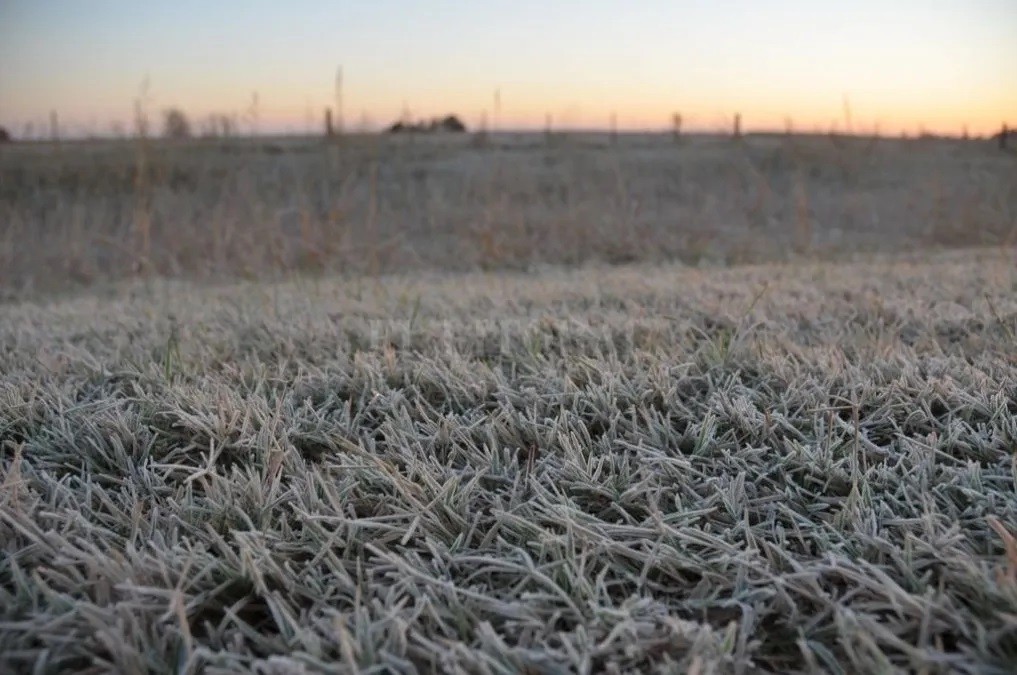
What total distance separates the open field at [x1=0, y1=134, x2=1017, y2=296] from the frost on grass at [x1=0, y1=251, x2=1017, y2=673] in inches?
210

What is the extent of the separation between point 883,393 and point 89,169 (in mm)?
15152

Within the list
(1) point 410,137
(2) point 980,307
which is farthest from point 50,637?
(1) point 410,137

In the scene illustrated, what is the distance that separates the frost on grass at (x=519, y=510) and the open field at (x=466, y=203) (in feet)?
17.5

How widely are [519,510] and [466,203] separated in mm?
11303

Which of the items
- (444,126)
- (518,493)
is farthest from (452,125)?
(518,493)

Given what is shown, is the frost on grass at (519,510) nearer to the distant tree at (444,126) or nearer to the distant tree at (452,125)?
the distant tree at (444,126)

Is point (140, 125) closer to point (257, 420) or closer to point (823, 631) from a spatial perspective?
point (257, 420)

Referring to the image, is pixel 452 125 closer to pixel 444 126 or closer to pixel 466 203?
pixel 444 126

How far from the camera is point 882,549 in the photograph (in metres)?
Answer: 0.99

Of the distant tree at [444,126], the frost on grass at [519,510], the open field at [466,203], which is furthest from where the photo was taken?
the distant tree at [444,126]

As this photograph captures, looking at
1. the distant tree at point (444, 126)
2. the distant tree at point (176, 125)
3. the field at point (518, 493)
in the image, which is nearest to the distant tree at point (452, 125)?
the distant tree at point (444, 126)

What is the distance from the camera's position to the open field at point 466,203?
8.23 meters

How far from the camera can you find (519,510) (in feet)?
3.75

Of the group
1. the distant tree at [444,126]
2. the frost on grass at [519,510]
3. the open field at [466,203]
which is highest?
the distant tree at [444,126]
